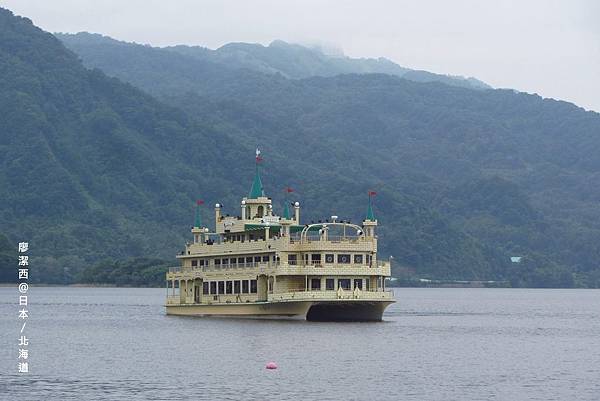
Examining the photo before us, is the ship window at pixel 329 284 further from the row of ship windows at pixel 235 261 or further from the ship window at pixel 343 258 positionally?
the row of ship windows at pixel 235 261

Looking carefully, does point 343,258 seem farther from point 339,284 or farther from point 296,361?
point 296,361

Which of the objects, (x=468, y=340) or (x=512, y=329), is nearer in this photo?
(x=468, y=340)

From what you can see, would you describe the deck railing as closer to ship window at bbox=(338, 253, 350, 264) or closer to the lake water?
the lake water

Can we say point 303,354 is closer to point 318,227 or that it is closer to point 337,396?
point 337,396

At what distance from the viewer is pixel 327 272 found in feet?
345

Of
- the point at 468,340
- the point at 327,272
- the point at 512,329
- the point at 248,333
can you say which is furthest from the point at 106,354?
the point at 512,329

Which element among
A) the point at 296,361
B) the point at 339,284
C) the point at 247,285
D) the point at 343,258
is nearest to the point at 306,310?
the point at 339,284

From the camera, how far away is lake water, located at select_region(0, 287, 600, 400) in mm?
70938

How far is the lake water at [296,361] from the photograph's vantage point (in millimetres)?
70938

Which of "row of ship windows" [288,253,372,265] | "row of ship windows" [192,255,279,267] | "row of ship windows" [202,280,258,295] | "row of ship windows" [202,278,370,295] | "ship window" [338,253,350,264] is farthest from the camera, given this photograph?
"row of ship windows" [202,280,258,295]

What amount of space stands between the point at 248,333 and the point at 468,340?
16.3 metres

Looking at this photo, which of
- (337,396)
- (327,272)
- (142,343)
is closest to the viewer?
(337,396)

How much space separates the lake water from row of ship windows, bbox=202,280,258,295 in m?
2.39

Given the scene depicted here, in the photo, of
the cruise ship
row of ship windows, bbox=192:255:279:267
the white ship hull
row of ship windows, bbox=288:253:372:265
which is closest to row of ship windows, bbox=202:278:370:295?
the cruise ship
